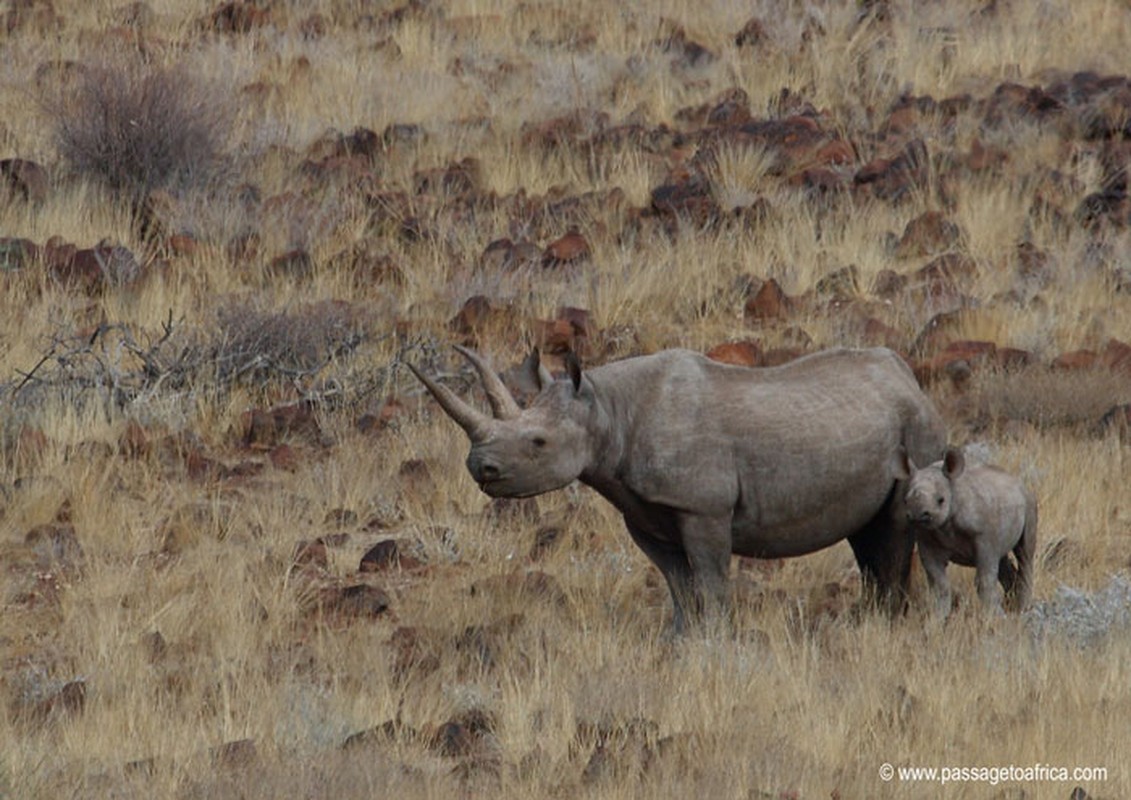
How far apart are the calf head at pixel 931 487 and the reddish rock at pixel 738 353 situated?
11.3ft

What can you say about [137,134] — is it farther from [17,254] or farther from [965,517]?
[965,517]

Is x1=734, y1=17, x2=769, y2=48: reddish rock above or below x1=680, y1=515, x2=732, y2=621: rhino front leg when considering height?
above

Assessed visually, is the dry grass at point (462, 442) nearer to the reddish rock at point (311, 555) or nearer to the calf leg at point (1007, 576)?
the reddish rock at point (311, 555)

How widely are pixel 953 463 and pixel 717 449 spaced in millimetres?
949

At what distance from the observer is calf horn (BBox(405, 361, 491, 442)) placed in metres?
7.84

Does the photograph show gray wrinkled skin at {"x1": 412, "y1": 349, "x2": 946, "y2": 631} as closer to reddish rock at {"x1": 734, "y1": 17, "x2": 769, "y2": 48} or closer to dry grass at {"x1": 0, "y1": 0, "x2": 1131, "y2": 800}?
dry grass at {"x1": 0, "y1": 0, "x2": 1131, "y2": 800}

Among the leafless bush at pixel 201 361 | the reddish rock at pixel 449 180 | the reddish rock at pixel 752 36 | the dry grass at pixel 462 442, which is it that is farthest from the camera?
the reddish rock at pixel 752 36

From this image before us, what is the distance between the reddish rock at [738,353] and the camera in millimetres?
12211

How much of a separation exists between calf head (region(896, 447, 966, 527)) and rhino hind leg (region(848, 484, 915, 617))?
30 centimetres

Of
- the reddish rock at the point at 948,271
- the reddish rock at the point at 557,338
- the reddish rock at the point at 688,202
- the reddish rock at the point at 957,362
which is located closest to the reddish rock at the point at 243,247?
the reddish rock at the point at 557,338

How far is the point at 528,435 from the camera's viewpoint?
814 cm

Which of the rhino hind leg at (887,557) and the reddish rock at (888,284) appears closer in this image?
the rhino hind leg at (887,557)

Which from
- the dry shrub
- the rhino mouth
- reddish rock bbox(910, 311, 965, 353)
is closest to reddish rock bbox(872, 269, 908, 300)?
reddish rock bbox(910, 311, 965, 353)

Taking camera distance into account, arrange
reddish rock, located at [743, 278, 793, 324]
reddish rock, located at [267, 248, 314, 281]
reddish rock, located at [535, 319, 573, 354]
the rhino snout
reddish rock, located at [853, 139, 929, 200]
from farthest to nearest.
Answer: reddish rock, located at [853, 139, 929, 200], reddish rock, located at [267, 248, 314, 281], reddish rock, located at [743, 278, 793, 324], reddish rock, located at [535, 319, 573, 354], the rhino snout
